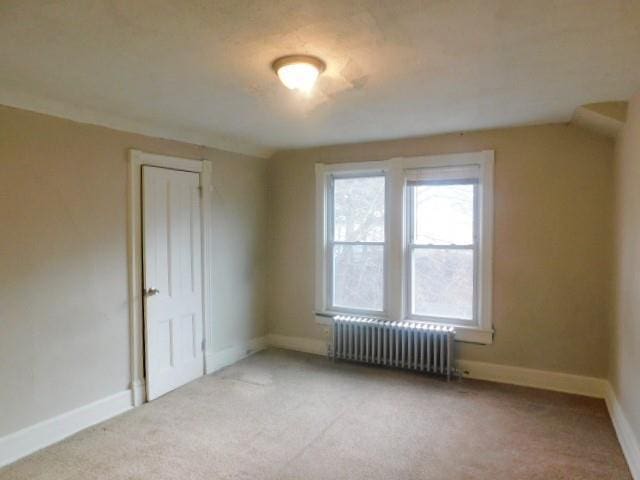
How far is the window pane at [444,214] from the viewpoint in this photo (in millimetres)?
4125

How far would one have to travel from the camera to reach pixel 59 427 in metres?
2.97

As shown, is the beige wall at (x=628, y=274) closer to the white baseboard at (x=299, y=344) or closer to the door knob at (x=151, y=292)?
the white baseboard at (x=299, y=344)

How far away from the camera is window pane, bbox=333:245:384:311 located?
4.59 m

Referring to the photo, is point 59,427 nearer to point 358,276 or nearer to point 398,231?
point 358,276

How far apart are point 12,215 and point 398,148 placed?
338 cm

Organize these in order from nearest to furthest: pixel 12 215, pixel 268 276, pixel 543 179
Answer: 1. pixel 12 215
2. pixel 543 179
3. pixel 268 276

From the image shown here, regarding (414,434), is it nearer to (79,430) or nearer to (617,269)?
(617,269)

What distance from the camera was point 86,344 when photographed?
319cm

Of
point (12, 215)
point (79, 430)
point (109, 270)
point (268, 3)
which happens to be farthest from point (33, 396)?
point (268, 3)

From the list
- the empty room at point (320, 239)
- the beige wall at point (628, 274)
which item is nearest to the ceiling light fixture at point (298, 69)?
the empty room at point (320, 239)

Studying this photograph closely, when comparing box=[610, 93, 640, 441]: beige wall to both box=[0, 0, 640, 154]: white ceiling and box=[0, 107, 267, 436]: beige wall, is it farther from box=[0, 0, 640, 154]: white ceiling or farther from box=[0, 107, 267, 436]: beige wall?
box=[0, 107, 267, 436]: beige wall

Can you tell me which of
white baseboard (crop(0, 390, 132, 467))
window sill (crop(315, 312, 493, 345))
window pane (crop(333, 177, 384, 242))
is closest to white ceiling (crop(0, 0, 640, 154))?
window pane (crop(333, 177, 384, 242))

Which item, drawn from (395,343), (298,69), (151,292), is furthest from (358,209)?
(298,69)

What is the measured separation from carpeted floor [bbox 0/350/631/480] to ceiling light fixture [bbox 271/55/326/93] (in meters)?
2.28
